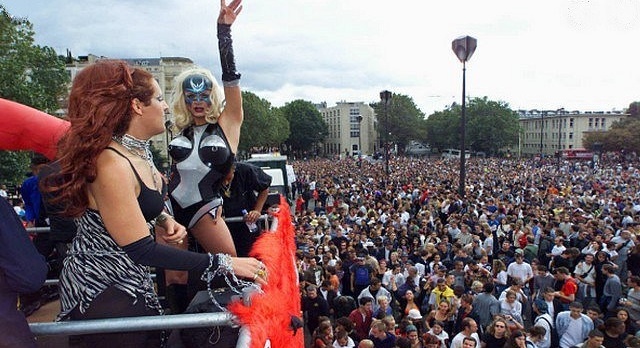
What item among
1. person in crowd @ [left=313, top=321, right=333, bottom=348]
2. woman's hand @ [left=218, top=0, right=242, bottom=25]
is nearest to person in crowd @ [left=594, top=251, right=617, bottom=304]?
person in crowd @ [left=313, top=321, right=333, bottom=348]

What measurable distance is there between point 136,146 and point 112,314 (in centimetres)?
67

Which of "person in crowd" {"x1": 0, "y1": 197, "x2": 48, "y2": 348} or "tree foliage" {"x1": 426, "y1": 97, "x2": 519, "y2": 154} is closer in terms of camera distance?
"person in crowd" {"x1": 0, "y1": 197, "x2": 48, "y2": 348}

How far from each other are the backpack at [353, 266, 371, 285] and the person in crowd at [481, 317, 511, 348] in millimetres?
3174

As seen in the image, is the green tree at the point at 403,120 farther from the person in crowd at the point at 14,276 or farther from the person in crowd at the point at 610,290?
the person in crowd at the point at 14,276

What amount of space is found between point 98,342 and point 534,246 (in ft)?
38.8

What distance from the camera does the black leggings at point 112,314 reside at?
1.82 m

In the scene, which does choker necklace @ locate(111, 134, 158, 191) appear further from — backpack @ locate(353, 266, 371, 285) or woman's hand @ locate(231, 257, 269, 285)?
backpack @ locate(353, 266, 371, 285)

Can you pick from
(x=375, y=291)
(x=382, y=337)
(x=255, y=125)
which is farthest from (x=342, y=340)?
(x=255, y=125)

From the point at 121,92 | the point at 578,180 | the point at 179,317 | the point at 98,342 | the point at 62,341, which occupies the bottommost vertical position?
the point at 578,180

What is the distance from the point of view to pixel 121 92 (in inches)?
71.8

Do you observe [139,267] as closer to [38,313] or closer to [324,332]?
[38,313]

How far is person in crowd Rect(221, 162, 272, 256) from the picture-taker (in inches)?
147

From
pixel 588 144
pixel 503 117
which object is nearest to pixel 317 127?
pixel 503 117

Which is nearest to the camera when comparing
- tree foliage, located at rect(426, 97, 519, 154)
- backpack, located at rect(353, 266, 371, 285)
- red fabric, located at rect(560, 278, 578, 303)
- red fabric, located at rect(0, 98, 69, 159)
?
red fabric, located at rect(0, 98, 69, 159)
